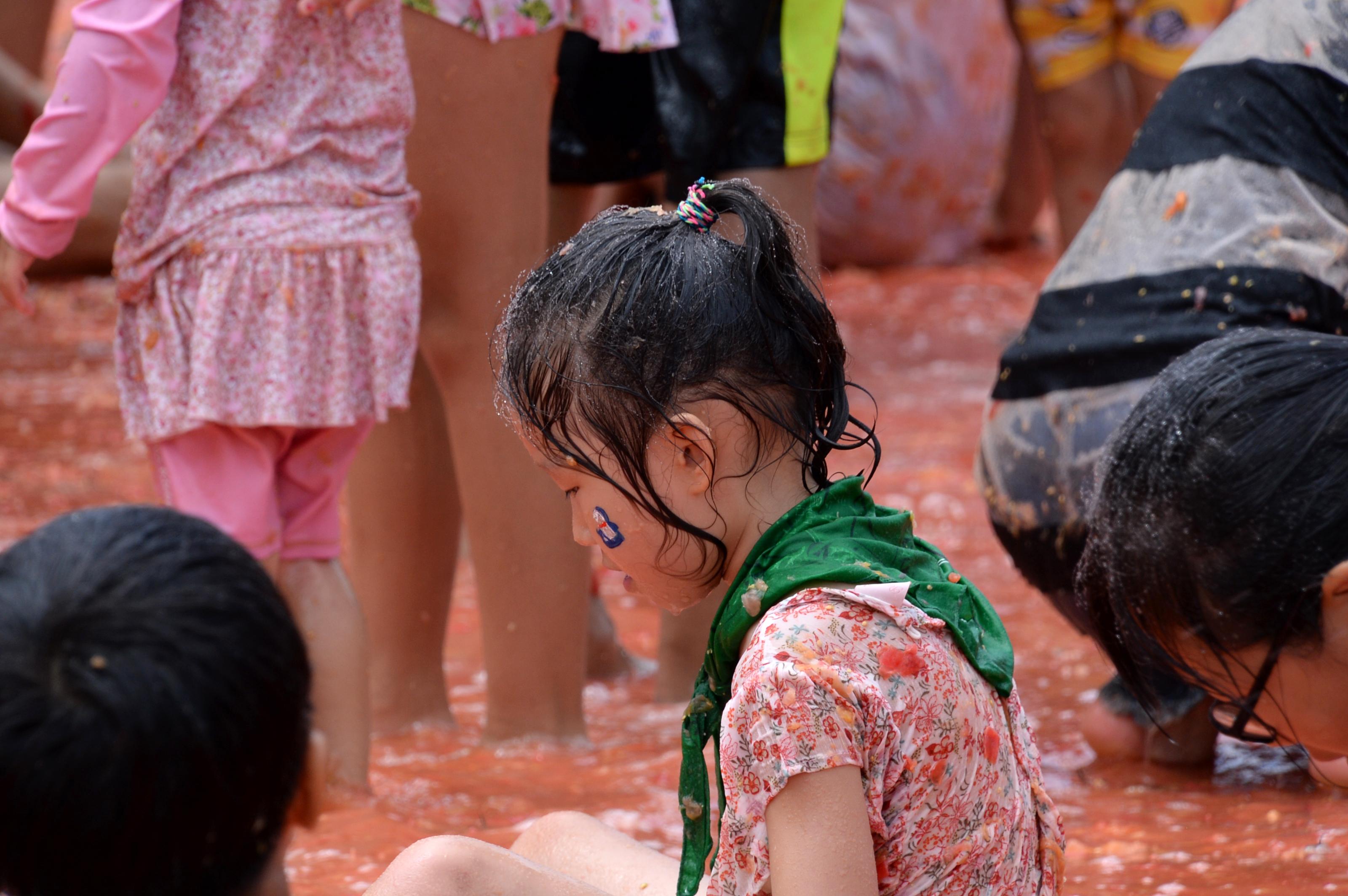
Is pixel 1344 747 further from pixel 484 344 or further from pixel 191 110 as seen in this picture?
pixel 191 110

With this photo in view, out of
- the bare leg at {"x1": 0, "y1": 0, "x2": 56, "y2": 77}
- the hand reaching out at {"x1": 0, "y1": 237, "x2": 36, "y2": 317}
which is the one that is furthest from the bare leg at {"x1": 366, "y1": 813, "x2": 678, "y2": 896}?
the bare leg at {"x1": 0, "y1": 0, "x2": 56, "y2": 77}

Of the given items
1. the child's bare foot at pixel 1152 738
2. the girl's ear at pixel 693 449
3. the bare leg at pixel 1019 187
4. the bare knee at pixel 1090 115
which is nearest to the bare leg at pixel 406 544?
the child's bare foot at pixel 1152 738

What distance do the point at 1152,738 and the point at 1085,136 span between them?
2.48 m

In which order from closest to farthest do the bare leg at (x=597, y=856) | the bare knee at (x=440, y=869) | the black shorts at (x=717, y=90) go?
the bare knee at (x=440, y=869), the bare leg at (x=597, y=856), the black shorts at (x=717, y=90)

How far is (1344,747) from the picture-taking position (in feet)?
4.78

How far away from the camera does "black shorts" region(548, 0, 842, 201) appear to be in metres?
2.60

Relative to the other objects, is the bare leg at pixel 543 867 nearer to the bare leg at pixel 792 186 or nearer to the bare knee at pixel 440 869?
the bare knee at pixel 440 869

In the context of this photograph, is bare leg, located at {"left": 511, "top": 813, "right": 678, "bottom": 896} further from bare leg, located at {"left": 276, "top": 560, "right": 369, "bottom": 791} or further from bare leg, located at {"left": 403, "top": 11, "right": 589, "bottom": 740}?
bare leg, located at {"left": 403, "top": 11, "right": 589, "bottom": 740}

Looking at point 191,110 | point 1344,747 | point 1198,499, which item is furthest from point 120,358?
point 1344,747

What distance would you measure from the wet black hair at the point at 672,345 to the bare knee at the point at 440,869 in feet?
1.20

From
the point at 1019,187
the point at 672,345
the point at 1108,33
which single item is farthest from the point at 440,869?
the point at 1019,187

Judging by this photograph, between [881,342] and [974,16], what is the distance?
226 cm

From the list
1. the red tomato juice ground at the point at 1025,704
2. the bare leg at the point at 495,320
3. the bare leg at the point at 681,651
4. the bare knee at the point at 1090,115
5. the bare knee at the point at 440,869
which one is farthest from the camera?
the bare knee at the point at 1090,115

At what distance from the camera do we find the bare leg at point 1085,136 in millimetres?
4344
